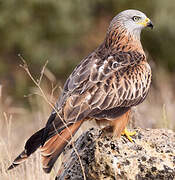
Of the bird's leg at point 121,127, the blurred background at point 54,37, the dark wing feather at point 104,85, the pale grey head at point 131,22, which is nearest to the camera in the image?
the dark wing feather at point 104,85

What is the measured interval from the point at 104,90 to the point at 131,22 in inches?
50.2

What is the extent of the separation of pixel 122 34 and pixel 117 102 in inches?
44.5

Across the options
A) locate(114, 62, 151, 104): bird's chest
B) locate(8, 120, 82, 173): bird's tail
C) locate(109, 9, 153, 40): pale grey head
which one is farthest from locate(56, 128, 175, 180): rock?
locate(109, 9, 153, 40): pale grey head

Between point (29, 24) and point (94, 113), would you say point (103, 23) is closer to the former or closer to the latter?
point (29, 24)

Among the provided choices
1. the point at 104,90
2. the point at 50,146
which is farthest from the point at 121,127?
the point at 50,146

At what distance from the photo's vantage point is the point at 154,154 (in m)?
5.46

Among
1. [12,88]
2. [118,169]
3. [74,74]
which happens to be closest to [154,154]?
[118,169]

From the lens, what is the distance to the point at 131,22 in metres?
6.62

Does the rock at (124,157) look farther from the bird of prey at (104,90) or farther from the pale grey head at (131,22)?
the pale grey head at (131,22)

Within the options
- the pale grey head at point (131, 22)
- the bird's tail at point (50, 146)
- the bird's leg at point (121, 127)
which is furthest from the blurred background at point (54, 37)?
the bird's tail at point (50, 146)

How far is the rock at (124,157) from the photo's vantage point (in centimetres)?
526

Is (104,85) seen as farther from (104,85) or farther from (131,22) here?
(131,22)

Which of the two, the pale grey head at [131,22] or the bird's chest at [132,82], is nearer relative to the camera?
the bird's chest at [132,82]

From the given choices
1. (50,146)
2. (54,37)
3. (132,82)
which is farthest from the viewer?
(54,37)
